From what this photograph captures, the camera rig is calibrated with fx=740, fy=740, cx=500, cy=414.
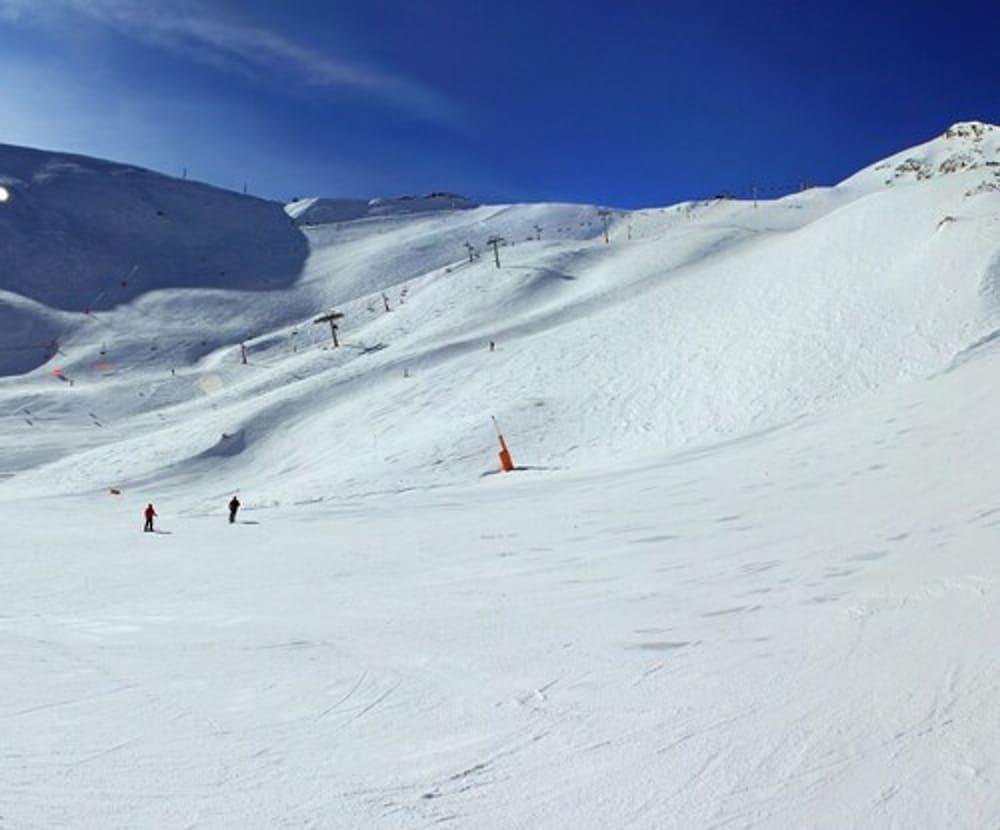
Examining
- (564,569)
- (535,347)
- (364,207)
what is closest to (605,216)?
(364,207)

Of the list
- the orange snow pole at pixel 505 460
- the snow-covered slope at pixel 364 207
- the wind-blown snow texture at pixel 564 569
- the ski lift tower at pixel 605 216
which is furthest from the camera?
the snow-covered slope at pixel 364 207

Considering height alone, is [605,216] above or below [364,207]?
below

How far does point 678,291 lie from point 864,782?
131 feet

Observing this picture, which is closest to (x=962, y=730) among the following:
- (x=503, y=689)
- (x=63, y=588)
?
(x=503, y=689)

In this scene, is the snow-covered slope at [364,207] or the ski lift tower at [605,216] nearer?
the ski lift tower at [605,216]

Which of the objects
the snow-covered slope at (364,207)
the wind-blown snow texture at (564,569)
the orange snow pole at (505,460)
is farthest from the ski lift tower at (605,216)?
the orange snow pole at (505,460)

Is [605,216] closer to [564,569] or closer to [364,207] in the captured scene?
[364,207]

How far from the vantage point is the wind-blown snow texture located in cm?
383

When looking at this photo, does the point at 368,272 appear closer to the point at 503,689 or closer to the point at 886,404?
the point at 886,404

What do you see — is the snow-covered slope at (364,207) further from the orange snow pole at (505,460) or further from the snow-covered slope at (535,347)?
the orange snow pole at (505,460)

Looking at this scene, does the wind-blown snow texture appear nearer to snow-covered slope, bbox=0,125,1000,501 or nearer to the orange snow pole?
snow-covered slope, bbox=0,125,1000,501

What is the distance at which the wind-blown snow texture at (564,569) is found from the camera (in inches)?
151

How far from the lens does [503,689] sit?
17.1 ft

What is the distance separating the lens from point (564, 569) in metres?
9.60
